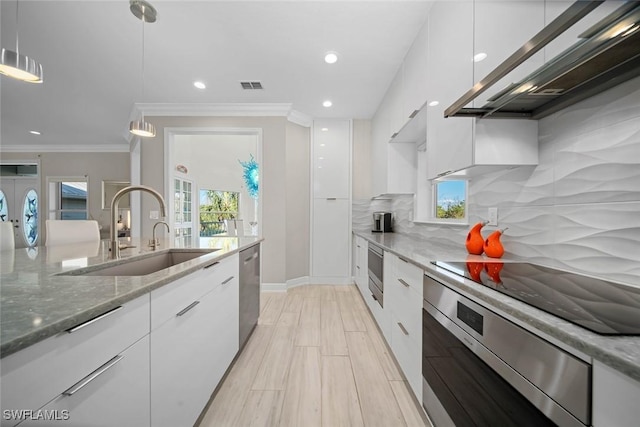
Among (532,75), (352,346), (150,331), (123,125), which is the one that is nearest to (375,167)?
(352,346)

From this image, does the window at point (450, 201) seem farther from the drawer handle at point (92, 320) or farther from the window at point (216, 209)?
the window at point (216, 209)

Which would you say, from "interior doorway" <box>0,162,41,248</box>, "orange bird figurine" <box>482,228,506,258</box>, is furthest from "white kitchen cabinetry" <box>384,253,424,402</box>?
"interior doorway" <box>0,162,41,248</box>

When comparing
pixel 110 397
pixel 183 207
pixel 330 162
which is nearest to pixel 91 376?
pixel 110 397

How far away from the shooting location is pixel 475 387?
0.87 m

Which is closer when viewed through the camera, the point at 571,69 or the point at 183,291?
the point at 571,69

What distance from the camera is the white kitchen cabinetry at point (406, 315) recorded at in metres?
1.37

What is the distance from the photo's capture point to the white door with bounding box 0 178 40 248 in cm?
605

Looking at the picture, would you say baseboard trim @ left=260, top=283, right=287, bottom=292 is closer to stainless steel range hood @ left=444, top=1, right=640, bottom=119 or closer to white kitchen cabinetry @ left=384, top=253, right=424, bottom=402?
white kitchen cabinetry @ left=384, top=253, right=424, bottom=402

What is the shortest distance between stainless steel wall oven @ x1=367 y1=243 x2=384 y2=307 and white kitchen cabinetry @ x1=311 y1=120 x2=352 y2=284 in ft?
4.65

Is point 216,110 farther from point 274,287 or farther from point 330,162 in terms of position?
point 274,287

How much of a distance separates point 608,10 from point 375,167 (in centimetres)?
291

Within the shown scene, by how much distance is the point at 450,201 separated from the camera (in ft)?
8.00

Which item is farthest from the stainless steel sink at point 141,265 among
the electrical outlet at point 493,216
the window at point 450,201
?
the window at point 450,201

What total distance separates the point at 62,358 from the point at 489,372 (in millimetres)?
1170
